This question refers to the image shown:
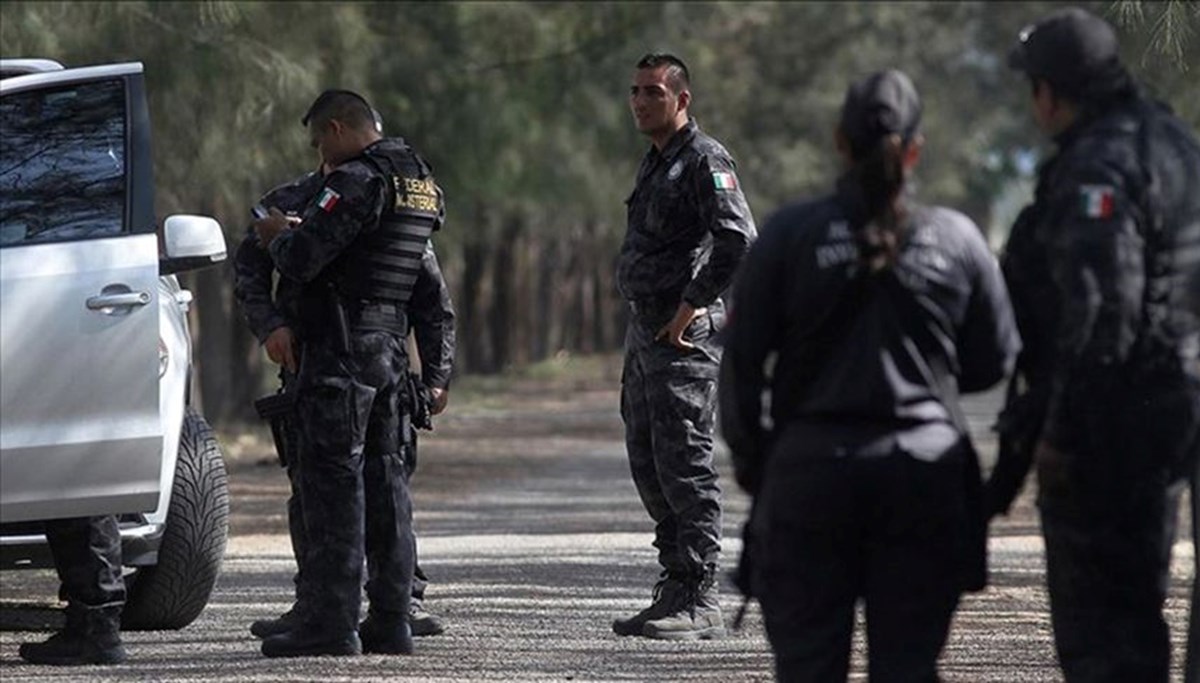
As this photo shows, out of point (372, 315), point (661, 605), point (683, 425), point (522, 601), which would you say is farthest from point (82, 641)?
point (522, 601)

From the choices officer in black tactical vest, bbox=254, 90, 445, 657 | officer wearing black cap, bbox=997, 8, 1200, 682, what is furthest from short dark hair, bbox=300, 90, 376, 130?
officer wearing black cap, bbox=997, 8, 1200, 682

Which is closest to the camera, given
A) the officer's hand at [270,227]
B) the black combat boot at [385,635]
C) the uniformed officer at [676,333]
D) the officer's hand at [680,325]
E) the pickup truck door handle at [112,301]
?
the pickup truck door handle at [112,301]

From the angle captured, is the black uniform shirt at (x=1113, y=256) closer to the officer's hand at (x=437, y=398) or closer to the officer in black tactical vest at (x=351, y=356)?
the officer in black tactical vest at (x=351, y=356)

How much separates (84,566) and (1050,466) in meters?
3.67

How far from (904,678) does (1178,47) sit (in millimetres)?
5673

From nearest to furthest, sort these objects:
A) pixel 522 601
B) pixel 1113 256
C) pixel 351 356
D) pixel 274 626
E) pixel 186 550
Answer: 1. pixel 1113 256
2. pixel 351 356
3. pixel 274 626
4. pixel 186 550
5. pixel 522 601

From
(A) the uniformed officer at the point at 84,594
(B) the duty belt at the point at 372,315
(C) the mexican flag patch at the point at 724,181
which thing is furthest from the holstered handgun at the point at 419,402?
(C) the mexican flag patch at the point at 724,181

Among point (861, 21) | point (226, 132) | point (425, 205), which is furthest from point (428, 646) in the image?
point (861, 21)

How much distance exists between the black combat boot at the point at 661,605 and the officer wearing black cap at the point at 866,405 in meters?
3.52

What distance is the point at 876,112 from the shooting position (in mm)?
6008

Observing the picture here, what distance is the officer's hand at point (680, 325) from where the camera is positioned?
939 centimetres

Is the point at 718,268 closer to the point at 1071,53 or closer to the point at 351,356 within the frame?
the point at 351,356

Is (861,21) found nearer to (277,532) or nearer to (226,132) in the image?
(226,132)

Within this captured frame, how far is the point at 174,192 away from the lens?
714 inches
